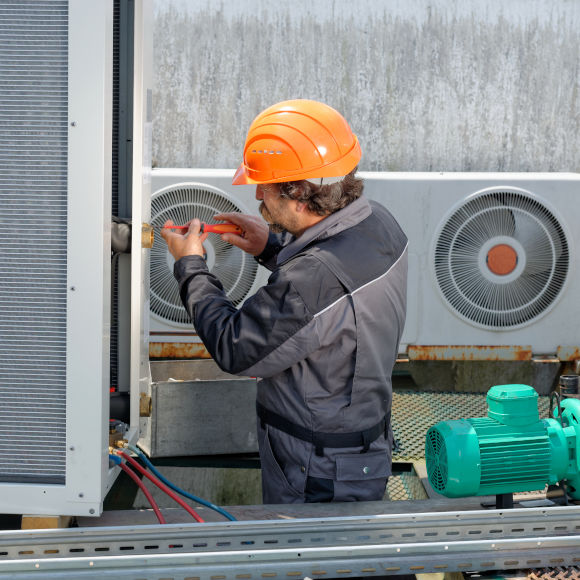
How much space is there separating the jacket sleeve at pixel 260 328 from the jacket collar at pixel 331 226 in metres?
0.11

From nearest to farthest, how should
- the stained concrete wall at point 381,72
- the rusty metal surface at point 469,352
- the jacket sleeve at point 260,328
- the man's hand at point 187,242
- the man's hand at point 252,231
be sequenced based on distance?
the jacket sleeve at point 260,328, the man's hand at point 187,242, the man's hand at point 252,231, the rusty metal surface at point 469,352, the stained concrete wall at point 381,72

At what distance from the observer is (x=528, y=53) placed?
11.2 feet

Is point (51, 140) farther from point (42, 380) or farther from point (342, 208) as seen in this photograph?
point (342, 208)

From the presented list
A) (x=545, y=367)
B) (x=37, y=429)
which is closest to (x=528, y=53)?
(x=545, y=367)

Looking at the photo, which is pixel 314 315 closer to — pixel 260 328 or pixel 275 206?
pixel 260 328

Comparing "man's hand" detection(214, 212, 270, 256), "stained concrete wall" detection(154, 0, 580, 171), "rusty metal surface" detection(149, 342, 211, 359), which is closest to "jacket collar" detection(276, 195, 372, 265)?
"man's hand" detection(214, 212, 270, 256)

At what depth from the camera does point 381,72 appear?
11.1 ft

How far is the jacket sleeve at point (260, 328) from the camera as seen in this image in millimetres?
1607

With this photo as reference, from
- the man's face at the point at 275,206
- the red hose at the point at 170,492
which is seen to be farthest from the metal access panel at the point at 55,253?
the man's face at the point at 275,206

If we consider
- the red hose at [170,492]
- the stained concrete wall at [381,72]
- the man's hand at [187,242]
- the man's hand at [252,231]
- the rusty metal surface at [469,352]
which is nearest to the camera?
the red hose at [170,492]

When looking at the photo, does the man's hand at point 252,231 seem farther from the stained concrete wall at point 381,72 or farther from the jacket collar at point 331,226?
the stained concrete wall at point 381,72

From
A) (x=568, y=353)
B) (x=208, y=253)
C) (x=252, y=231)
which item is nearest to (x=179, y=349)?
(x=208, y=253)

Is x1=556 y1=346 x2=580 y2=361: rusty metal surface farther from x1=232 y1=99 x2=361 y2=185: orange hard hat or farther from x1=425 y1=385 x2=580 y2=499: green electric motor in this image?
x1=232 y1=99 x2=361 y2=185: orange hard hat

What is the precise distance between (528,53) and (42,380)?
2801 mm
